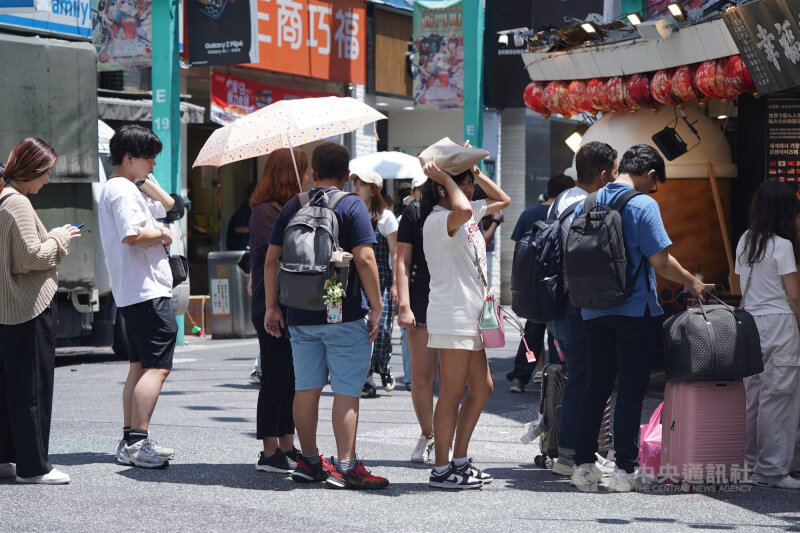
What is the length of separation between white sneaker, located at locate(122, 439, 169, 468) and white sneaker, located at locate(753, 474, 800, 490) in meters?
3.49

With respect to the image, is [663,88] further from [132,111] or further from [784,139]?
[132,111]

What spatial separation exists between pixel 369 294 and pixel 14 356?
6.53 feet

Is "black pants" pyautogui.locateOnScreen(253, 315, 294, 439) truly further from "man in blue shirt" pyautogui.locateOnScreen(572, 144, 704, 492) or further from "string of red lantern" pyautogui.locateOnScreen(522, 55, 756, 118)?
"string of red lantern" pyautogui.locateOnScreen(522, 55, 756, 118)

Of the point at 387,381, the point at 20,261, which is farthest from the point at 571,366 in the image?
the point at 387,381

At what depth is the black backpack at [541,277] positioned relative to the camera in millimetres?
7070

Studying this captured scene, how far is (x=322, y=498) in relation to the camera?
6.55 metres

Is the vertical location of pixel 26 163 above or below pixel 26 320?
above

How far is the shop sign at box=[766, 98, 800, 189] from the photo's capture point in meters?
10.8

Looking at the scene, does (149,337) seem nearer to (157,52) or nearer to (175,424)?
(175,424)

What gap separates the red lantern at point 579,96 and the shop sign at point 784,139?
6.09 feet

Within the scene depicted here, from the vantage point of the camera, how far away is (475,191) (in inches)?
307

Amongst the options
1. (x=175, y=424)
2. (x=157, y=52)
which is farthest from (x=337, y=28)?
(x=175, y=424)

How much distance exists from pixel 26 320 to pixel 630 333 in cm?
333

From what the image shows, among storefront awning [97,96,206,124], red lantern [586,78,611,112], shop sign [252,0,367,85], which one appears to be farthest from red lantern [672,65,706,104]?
shop sign [252,0,367,85]
